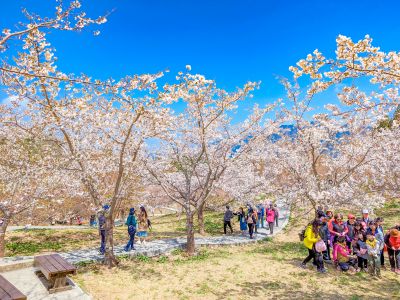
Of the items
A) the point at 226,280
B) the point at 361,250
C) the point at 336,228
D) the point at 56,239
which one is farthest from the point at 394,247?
the point at 56,239

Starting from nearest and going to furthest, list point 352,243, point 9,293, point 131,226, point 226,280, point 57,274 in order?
point 9,293 < point 57,274 < point 226,280 < point 352,243 < point 131,226

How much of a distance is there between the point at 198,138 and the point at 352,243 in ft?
26.7

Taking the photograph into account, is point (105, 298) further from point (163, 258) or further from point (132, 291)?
point (163, 258)

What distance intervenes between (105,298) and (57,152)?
693cm

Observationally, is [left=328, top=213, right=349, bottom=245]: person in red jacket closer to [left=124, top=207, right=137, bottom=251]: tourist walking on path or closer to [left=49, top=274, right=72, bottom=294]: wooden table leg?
[left=124, top=207, right=137, bottom=251]: tourist walking on path

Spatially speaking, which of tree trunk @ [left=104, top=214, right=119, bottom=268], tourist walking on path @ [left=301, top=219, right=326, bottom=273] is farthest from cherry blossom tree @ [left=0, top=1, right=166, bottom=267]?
tourist walking on path @ [left=301, top=219, right=326, bottom=273]

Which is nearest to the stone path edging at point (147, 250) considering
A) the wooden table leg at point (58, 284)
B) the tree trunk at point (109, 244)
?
the tree trunk at point (109, 244)

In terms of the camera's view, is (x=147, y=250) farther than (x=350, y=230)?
Yes

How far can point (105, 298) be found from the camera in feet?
28.3

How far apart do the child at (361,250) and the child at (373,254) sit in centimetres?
13

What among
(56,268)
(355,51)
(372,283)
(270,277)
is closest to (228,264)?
(270,277)

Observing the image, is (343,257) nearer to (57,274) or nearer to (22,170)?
(57,274)

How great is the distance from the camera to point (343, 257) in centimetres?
1120

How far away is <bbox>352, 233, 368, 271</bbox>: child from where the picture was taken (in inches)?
431
